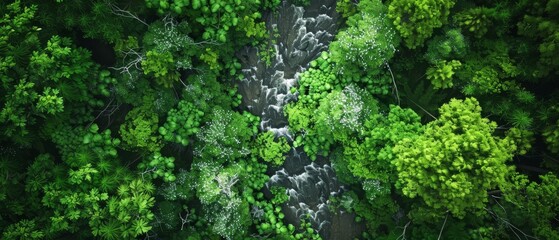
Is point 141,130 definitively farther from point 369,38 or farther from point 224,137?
point 369,38

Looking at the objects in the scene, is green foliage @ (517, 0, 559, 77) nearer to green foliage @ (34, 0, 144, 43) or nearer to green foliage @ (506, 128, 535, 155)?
green foliage @ (506, 128, 535, 155)

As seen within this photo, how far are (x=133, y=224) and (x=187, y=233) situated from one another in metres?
1.56

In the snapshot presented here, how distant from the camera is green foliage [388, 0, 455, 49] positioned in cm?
512

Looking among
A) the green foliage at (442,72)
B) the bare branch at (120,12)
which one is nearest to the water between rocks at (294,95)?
the green foliage at (442,72)

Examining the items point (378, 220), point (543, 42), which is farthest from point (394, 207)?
point (543, 42)

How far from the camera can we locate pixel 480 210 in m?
5.61

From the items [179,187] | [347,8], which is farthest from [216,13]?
[179,187]

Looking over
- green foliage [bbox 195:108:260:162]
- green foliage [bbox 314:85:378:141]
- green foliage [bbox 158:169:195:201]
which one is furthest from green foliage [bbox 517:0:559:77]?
green foliage [bbox 158:169:195:201]

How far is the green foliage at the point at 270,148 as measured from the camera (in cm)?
672

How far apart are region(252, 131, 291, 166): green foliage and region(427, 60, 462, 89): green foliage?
259cm

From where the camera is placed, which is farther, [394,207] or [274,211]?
[274,211]

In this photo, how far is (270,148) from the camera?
6719mm

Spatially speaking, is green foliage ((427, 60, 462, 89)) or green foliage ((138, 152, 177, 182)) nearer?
green foliage ((427, 60, 462, 89))

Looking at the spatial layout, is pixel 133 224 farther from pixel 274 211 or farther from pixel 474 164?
pixel 474 164
